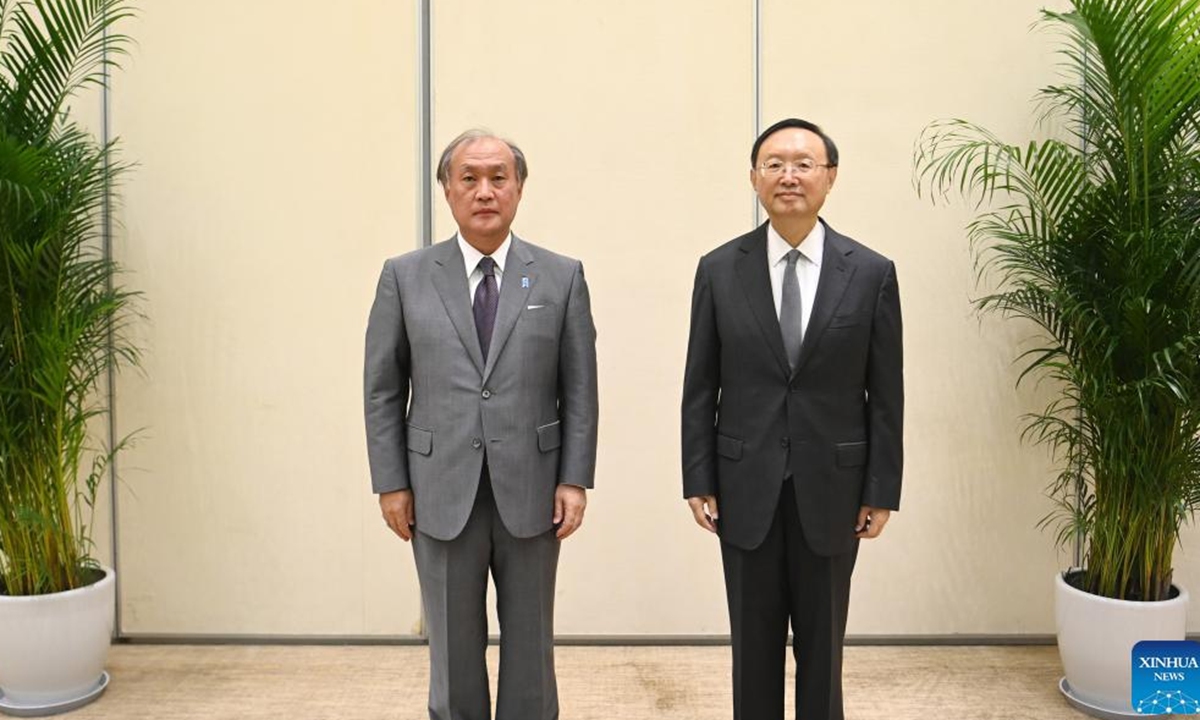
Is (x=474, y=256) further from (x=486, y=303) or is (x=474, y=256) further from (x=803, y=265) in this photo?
(x=803, y=265)

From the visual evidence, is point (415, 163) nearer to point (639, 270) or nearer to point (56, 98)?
point (639, 270)

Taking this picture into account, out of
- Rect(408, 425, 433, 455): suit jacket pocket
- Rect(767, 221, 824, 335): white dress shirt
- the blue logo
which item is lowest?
the blue logo

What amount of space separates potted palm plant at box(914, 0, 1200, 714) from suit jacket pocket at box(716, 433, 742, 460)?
1378 mm

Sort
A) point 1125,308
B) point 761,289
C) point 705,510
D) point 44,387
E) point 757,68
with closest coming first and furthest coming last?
point 761,289, point 705,510, point 1125,308, point 44,387, point 757,68

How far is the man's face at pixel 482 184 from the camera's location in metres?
2.32

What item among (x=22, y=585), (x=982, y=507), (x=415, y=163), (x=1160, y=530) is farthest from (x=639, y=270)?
(x=22, y=585)

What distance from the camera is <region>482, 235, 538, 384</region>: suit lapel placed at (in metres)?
2.38

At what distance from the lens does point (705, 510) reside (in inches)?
99.5

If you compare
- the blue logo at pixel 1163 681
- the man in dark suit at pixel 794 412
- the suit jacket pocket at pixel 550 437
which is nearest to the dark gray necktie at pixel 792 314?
the man in dark suit at pixel 794 412

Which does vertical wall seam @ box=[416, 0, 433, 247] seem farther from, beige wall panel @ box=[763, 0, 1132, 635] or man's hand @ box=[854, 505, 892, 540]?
man's hand @ box=[854, 505, 892, 540]

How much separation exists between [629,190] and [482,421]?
1680mm

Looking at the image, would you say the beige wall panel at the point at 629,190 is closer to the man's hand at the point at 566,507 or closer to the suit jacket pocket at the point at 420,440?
the man's hand at the point at 566,507

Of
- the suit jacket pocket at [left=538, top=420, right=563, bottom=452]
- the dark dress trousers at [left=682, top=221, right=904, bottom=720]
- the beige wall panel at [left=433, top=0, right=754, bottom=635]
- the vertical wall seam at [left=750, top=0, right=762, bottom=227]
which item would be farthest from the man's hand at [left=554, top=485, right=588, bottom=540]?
the vertical wall seam at [left=750, top=0, right=762, bottom=227]

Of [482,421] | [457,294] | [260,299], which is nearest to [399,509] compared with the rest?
[482,421]
